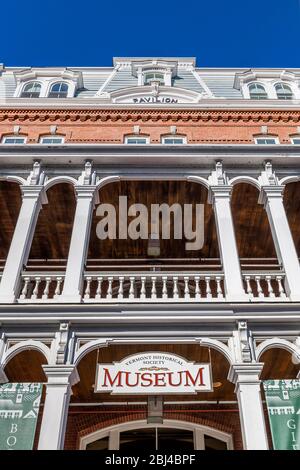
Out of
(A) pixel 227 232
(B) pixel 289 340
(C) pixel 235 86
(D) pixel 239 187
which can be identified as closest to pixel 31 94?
(C) pixel 235 86

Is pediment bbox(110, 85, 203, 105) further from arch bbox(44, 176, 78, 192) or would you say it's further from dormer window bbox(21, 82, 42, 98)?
arch bbox(44, 176, 78, 192)

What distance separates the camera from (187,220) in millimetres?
13086

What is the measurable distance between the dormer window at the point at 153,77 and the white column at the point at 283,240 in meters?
10.9

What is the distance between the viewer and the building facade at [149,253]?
26.3ft

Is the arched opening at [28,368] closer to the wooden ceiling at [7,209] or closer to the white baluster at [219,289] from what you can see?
the white baluster at [219,289]

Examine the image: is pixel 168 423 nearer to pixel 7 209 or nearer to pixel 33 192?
pixel 33 192

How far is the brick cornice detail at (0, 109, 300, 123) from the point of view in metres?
17.0

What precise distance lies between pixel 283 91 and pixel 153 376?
15.6 metres

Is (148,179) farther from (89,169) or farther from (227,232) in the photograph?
(227,232)

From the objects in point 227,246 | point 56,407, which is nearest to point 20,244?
point 56,407

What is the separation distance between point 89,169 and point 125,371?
564 centimetres

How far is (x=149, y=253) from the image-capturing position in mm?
13758

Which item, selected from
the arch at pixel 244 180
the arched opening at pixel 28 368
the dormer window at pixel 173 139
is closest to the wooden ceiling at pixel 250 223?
the arch at pixel 244 180

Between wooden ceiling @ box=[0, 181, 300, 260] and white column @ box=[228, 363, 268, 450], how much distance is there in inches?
243
